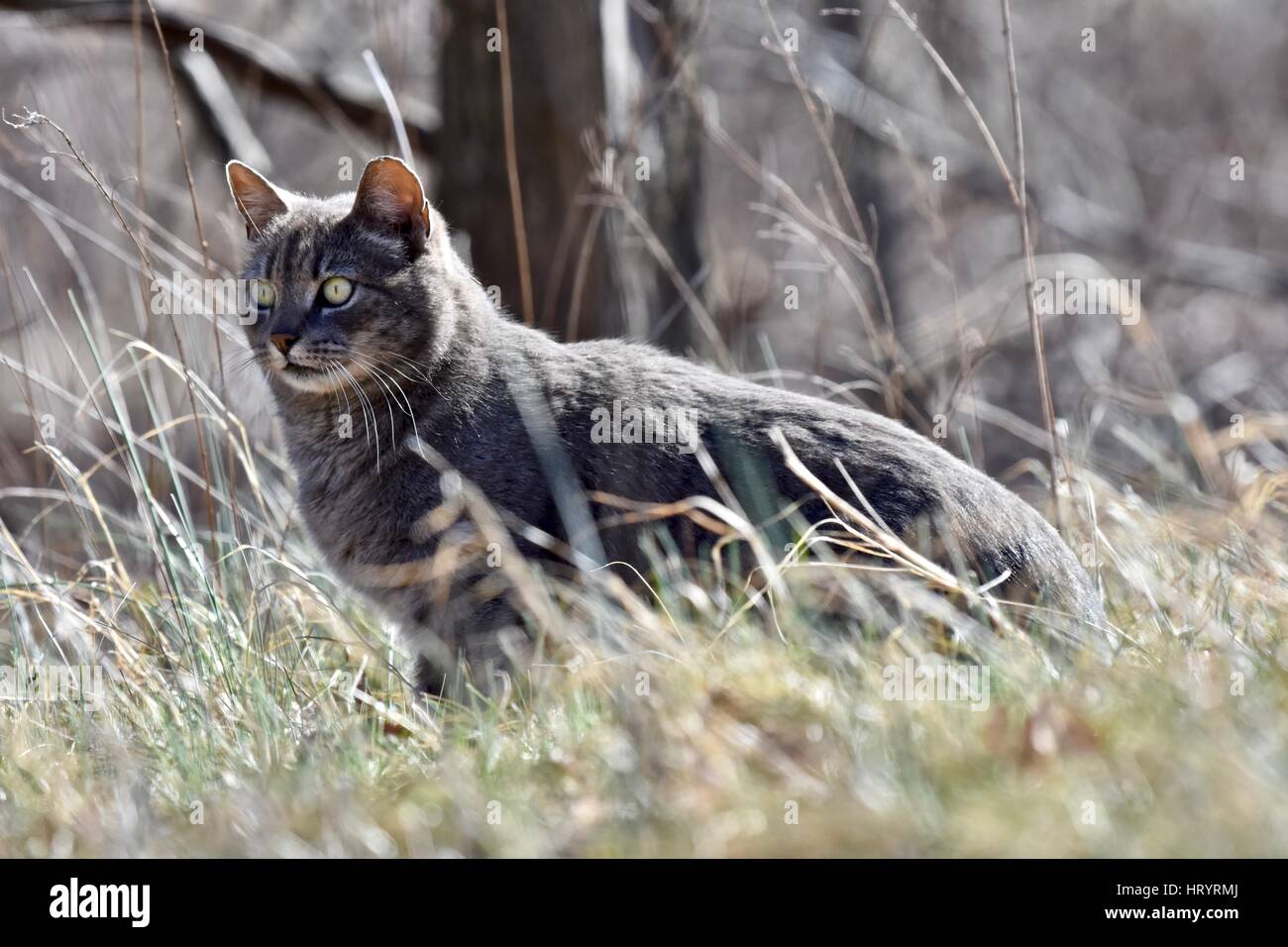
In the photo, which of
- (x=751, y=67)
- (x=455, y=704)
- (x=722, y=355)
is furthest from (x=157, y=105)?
(x=455, y=704)

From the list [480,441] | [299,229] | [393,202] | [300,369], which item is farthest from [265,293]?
[480,441]

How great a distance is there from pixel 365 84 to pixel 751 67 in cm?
292

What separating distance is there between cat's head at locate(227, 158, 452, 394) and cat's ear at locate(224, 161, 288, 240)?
148 mm

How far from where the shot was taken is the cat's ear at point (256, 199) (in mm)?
3793

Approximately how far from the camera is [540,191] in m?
5.00

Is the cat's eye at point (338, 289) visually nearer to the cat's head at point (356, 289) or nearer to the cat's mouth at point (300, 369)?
the cat's head at point (356, 289)

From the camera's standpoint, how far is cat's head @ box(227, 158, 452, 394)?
A: 3.44 metres

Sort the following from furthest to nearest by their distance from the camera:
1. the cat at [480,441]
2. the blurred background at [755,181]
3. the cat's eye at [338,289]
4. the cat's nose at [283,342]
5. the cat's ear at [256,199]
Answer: the blurred background at [755,181] → the cat's ear at [256,199] → the cat's eye at [338,289] → the cat's nose at [283,342] → the cat at [480,441]

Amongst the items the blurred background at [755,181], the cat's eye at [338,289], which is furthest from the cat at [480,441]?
the blurred background at [755,181]

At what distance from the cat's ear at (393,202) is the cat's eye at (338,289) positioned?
0.19 m

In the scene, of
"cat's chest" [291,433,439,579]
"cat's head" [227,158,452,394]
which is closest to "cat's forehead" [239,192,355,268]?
"cat's head" [227,158,452,394]

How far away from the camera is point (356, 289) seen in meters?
3.52

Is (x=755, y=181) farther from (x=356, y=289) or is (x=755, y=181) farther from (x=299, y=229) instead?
(x=356, y=289)

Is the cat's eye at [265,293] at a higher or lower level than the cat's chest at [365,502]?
higher
